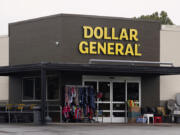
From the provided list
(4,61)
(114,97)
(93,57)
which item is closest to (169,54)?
(114,97)

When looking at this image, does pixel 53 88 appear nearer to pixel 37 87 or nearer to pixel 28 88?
pixel 37 87

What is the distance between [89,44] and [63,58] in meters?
1.81

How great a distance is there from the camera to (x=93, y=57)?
28.7 metres

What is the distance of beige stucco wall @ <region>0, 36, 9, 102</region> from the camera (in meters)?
31.8

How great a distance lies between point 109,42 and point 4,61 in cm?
745

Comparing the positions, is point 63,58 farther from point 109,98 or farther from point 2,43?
point 2,43

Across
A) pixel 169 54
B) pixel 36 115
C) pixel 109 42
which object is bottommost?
pixel 36 115

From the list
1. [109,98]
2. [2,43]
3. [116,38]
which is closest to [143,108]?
[109,98]

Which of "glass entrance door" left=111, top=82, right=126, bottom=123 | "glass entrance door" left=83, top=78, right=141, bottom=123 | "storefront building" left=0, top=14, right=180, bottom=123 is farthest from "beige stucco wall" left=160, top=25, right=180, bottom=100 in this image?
"glass entrance door" left=111, top=82, right=126, bottom=123

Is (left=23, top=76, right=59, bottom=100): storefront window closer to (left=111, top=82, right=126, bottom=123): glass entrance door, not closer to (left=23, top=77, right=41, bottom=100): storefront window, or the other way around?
(left=23, top=77, right=41, bottom=100): storefront window

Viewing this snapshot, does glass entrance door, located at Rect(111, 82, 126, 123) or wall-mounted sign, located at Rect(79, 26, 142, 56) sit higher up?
wall-mounted sign, located at Rect(79, 26, 142, 56)

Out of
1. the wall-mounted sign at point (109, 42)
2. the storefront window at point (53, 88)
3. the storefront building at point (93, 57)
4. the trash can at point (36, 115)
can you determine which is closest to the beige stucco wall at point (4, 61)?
the storefront building at point (93, 57)

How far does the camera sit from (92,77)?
96.0 feet

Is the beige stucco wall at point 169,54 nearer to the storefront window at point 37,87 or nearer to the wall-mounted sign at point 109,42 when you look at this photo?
the wall-mounted sign at point 109,42
